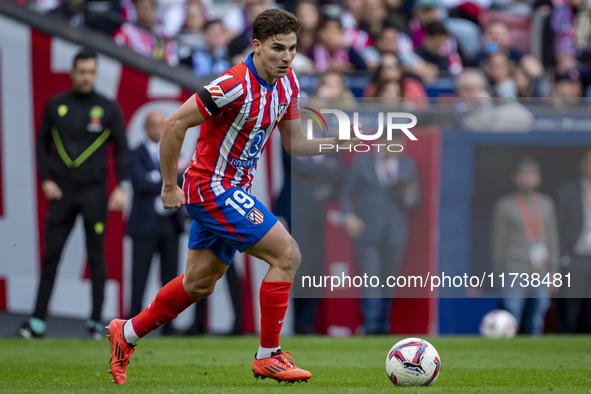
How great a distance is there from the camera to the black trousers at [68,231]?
927cm

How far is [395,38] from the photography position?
13.2 m

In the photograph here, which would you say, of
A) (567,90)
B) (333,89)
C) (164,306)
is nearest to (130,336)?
(164,306)

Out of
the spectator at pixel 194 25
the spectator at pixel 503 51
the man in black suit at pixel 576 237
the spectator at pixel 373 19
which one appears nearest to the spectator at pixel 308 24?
the spectator at pixel 373 19

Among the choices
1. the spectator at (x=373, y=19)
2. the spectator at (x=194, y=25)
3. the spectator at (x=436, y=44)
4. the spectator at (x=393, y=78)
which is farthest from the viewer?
the spectator at (x=373, y=19)

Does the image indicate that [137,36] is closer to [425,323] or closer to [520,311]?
[425,323]

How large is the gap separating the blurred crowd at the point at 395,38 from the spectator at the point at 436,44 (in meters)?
0.01

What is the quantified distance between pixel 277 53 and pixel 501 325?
6.02 metres

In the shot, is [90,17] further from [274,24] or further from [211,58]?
[274,24]

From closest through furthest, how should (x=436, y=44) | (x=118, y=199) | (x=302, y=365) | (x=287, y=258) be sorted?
(x=287, y=258) → (x=302, y=365) → (x=118, y=199) → (x=436, y=44)

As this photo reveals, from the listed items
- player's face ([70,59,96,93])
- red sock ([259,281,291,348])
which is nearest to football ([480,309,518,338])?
player's face ([70,59,96,93])

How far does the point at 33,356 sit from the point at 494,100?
6078mm

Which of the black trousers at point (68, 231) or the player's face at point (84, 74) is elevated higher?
the player's face at point (84, 74)

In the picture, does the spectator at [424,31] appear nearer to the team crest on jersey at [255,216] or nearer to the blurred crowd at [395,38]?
the blurred crowd at [395,38]

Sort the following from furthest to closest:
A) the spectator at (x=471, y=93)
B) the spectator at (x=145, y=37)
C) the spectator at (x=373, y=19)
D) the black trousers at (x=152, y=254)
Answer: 1. the spectator at (x=373, y=19)
2. the spectator at (x=145, y=37)
3. the spectator at (x=471, y=93)
4. the black trousers at (x=152, y=254)
